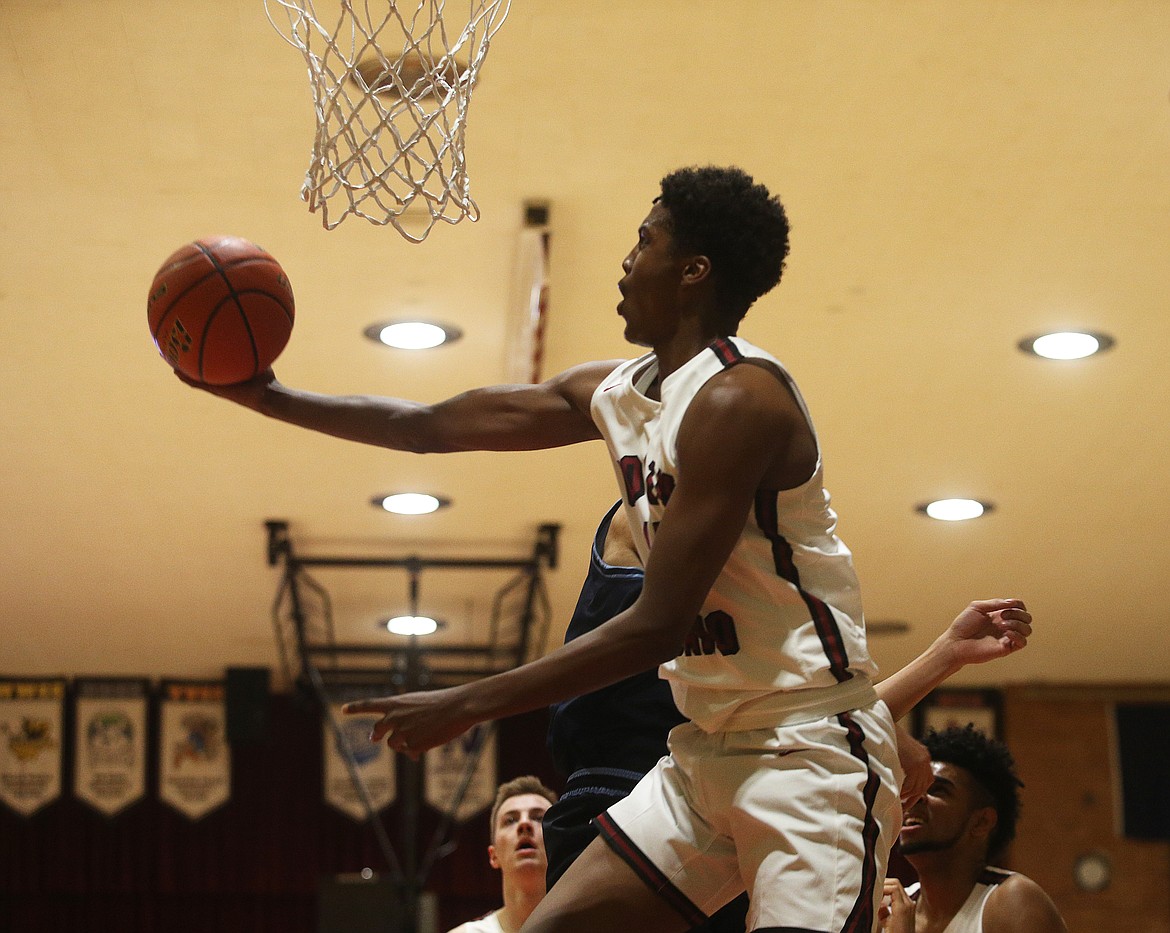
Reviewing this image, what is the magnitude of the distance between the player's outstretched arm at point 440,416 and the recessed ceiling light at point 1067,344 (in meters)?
3.18

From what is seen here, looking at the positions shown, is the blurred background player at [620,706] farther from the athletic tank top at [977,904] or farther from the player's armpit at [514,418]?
the athletic tank top at [977,904]

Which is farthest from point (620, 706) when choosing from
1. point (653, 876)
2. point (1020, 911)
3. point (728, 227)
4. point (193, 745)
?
point (193, 745)

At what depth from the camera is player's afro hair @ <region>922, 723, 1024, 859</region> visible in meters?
4.21

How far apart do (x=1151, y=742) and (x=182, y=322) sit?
29.4 feet

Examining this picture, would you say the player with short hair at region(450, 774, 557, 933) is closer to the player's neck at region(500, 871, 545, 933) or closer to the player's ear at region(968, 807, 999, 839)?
the player's neck at region(500, 871, 545, 933)

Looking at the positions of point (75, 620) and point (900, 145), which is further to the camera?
point (75, 620)

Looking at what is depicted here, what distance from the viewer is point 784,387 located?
2.17 meters

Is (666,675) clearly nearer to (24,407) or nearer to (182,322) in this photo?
(182,322)

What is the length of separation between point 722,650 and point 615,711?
59 cm

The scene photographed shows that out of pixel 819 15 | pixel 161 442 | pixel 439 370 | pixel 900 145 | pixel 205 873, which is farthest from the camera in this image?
pixel 205 873

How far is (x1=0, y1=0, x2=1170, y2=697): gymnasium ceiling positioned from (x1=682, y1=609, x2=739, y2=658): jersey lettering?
2.04m

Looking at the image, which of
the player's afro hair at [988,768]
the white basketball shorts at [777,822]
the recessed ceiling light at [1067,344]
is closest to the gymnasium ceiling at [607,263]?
the recessed ceiling light at [1067,344]

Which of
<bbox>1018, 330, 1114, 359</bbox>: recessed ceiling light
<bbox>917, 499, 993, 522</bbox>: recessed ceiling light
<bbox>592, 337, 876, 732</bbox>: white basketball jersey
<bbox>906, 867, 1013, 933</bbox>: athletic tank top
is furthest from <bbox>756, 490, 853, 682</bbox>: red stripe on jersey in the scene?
<bbox>917, 499, 993, 522</bbox>: recessed ceiling light

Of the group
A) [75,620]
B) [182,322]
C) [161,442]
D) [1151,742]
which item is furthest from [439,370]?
[1151,742]
